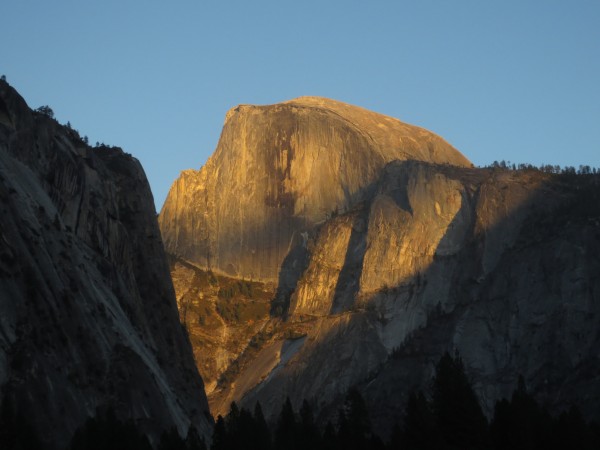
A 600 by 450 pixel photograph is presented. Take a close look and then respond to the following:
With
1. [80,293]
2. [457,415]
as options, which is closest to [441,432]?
[457,415]

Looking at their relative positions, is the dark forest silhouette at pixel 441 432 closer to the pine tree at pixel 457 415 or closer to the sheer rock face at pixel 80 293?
the pine tree at pixel 457 415

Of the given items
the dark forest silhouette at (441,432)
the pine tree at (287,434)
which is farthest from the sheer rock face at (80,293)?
the pine tree at (287,434)

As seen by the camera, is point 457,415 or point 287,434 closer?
point 457,415

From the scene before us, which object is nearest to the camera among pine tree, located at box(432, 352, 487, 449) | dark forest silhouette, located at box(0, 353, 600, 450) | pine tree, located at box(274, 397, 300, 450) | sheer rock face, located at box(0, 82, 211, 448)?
dark forest silhouette, located at box(0, 353, 600, 450)

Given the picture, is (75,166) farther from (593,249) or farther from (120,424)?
(593,249)

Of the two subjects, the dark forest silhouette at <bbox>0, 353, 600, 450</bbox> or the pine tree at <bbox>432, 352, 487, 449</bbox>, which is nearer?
the dark forest silhouette at <bbox>0, 353, 600, 450</bbox>

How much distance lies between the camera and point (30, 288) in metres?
99.3

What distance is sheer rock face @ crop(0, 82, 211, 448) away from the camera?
314 ft

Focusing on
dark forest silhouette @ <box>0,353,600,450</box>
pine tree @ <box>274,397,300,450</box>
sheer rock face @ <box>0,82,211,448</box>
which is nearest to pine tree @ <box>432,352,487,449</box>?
dark forest silhouette @ <box>0,353,600,450</box>

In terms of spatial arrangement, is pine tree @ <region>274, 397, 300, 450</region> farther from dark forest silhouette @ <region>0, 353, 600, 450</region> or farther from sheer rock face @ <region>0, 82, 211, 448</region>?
sheer rock face @ <region>0, 82, 211, 448</region>

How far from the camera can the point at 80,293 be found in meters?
106

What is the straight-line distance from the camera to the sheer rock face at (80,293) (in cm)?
9556

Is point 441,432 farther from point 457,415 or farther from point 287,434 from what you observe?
point 287,434

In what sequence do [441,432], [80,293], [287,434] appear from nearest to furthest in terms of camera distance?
[441,432]
[80,293]
[287,434]
